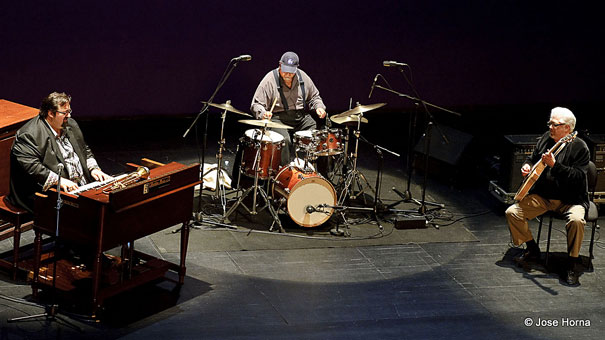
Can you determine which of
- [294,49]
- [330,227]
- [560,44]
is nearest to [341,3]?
[294,49]

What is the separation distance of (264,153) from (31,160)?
2.17 meters

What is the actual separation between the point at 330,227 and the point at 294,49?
355 cm

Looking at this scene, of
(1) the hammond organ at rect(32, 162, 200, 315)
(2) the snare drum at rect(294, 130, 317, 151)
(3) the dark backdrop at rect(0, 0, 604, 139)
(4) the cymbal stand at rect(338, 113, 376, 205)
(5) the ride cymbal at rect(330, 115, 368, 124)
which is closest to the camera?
(1) the hammond organ at rect(32, 162, 200, 315)

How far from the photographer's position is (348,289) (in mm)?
6477

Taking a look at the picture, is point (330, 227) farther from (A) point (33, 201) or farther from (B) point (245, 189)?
(A) point (33, 201)

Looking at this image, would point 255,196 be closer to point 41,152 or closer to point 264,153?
point 264,153

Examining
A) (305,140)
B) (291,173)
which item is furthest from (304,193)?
(305,140)

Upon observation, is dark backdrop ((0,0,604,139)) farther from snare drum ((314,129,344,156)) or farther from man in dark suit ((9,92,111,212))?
man in dark suit ((9,92,111,212))

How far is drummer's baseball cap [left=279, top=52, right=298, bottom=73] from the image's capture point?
8.39 metres

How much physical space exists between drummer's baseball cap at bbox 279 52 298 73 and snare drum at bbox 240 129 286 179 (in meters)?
0.93

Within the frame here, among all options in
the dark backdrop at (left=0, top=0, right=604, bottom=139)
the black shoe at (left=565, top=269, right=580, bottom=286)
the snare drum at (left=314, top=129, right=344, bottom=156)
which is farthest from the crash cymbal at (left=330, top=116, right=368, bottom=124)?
the dark backdrop at (left=0, top=0, right=604, bottom=139)

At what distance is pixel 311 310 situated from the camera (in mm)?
6078

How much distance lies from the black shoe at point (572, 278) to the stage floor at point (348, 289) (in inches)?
2.2

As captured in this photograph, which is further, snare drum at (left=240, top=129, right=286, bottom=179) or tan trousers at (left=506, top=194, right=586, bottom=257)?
snare drum at (left=240, top=129, right=286, bottom=179)
